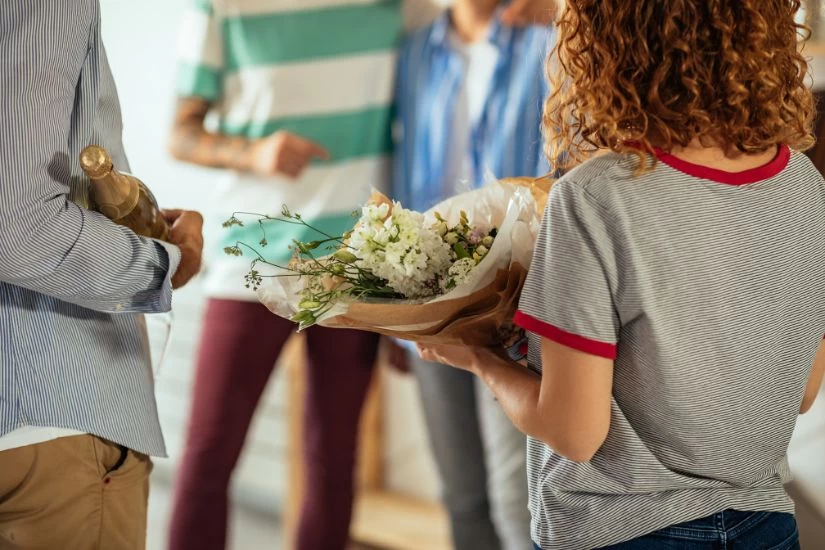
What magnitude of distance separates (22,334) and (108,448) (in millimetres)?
189

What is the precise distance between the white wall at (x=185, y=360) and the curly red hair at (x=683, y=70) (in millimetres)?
1690

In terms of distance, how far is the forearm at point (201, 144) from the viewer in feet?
6.30

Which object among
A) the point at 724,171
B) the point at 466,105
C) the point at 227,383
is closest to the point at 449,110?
the point at 466,105

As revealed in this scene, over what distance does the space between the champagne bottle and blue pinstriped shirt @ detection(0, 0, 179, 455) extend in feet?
0.09

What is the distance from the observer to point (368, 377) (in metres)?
2.06

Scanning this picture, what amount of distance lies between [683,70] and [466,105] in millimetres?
982

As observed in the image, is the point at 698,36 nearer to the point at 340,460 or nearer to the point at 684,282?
the point at 684,282

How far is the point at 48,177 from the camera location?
992 mm

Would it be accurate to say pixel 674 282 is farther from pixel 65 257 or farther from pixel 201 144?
pixel 201 144

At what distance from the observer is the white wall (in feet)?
8.84

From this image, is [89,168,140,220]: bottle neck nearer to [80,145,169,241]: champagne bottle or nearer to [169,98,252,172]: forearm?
[80,145,169,241]: champagne bottle

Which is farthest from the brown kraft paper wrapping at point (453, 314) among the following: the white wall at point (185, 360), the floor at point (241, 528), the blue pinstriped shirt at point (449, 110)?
the floor at point (241, 528)

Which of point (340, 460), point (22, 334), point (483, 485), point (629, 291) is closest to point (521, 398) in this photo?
point (629, 291)

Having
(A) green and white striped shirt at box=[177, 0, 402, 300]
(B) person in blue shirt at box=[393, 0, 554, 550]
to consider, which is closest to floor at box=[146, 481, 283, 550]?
(B) person in blue shirt at box=[393, 0, 554, 550]
